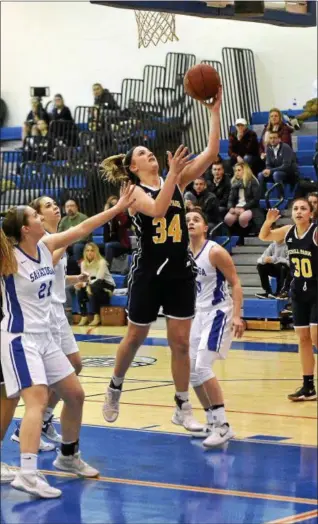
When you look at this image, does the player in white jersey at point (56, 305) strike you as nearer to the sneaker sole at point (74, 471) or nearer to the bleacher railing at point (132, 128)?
the sneaker sole at point (74, 471)

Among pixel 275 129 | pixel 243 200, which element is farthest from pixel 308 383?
pixel 275 129

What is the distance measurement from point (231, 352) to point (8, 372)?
16.7 ft

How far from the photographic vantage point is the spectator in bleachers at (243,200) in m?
8.02

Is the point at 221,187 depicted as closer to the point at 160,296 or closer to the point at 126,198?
the point at 160,296

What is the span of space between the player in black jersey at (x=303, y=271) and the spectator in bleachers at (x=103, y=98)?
3.74m

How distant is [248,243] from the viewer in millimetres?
8758

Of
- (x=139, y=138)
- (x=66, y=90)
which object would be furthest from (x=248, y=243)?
(x=66, y=90)

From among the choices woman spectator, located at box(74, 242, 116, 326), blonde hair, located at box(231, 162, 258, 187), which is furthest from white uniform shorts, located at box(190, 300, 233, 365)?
woman spectator, located at box(74, 242, 116, 326)

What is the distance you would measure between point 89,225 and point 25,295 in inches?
16.1

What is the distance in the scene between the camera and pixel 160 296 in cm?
544

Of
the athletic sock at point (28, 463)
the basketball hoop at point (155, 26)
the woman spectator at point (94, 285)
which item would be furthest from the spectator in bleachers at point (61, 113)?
the athletic sock at point (28, 463)

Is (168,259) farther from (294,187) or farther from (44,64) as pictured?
(44,64)

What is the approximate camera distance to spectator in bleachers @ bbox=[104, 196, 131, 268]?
29.7 feet

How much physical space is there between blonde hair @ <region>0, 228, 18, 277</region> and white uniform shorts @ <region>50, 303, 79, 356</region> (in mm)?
690
